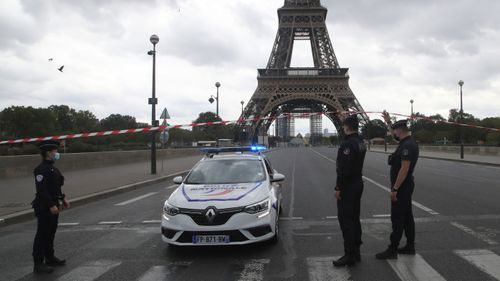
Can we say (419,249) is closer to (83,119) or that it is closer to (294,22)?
(294,22)

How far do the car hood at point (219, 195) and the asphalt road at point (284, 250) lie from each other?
72cm

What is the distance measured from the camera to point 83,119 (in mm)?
100875

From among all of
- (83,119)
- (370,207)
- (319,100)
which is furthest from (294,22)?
(370,207)

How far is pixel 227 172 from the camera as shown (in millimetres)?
7816

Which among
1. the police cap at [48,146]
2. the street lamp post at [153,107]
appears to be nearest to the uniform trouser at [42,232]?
the police cap at [48,146]

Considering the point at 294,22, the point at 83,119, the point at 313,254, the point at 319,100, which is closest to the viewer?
the point at 313,254

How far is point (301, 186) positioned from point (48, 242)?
10640mm

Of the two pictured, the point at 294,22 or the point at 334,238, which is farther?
the point at 294,22

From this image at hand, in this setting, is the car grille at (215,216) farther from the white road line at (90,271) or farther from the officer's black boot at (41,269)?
the officer's black boot at (41,269)

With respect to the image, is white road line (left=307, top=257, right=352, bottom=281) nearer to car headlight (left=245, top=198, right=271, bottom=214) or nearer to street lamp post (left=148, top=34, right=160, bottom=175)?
car headlight (left=245, top=198, right=271, bottom=214)

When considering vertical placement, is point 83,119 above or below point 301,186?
above

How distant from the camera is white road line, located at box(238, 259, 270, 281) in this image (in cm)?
518

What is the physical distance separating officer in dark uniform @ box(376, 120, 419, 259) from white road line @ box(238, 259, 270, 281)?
4.95 ft

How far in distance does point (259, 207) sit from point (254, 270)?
100 centimetres
